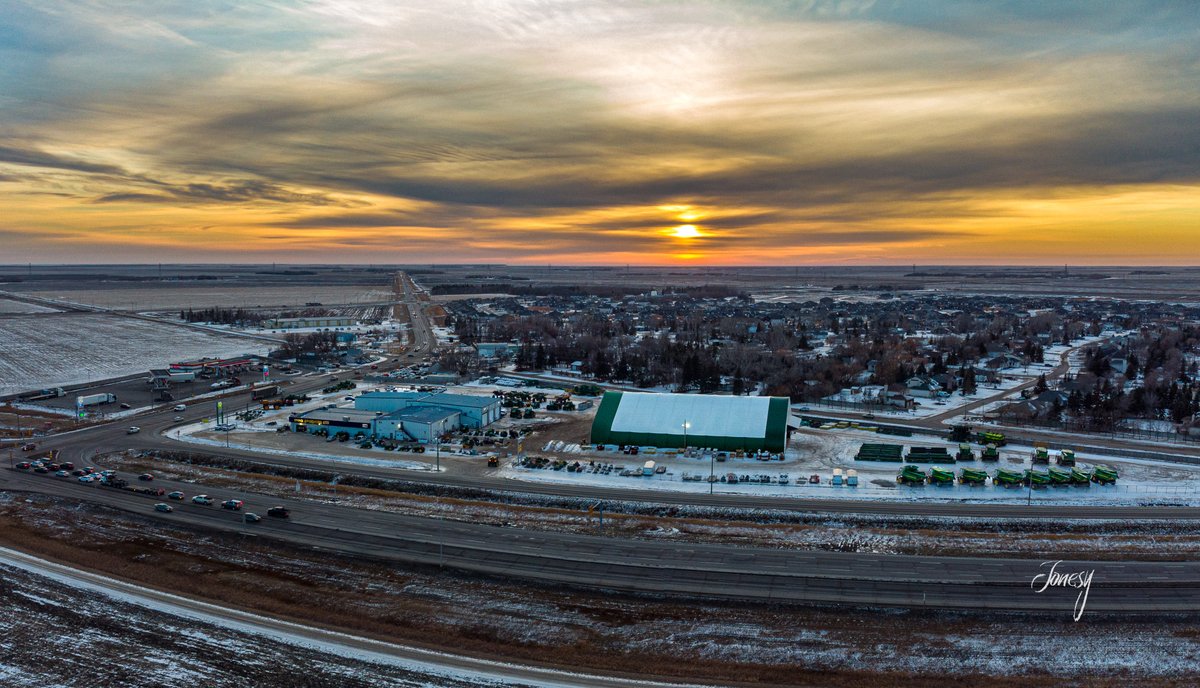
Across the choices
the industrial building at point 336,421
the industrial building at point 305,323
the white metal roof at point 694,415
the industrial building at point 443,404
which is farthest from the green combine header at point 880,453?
the industrial building at point 305,323

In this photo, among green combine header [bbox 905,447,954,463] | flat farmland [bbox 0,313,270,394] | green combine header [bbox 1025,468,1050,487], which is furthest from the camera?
flat farmland [bbox 0,313,270,394]

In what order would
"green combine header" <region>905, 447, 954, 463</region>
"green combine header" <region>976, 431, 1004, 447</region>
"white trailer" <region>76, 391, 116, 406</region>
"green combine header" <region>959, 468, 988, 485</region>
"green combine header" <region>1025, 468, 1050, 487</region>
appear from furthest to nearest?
"white trailer" <region>76, 391, 116, 406</region> → "green combine header" <region>976, 431, 1004, 447</region> → "green combine header" <region>905, 447, 954, 463</region> → "green combine header" <region>959, 468, 988, 485</region> → "green combine header" <region>1025, 468, 1050, 487</region>

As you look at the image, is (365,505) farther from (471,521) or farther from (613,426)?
(613,426)

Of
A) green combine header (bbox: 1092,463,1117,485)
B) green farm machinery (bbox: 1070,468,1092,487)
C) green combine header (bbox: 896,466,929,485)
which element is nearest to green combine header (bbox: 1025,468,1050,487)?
green farm machinery (bbox: 1070,468,1092,487)

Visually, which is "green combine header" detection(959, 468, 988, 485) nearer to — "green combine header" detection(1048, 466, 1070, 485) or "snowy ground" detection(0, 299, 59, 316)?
"green combine header" detection(1048, 466, 1070, 485)

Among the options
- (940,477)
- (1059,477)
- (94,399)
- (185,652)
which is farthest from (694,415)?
(94,399)

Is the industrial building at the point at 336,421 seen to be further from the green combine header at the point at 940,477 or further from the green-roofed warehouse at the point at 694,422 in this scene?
the green combine header at the point at 940,477

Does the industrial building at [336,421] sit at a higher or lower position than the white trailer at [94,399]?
higher
